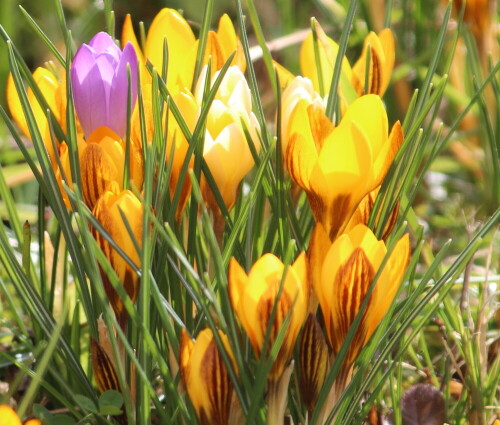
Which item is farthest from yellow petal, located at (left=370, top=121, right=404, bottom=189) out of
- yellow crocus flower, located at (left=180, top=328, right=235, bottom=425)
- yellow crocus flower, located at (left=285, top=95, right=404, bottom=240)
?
yellow crocus flower, located at (left=180, top=328, right=235, bottom=425)

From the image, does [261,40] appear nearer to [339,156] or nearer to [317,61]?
[317,61]

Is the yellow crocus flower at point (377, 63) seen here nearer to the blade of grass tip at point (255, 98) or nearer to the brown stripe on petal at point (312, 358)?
the blade of grass tip at point (255, 98)

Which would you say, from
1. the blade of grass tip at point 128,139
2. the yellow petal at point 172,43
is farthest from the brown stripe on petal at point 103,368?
the yellow petal at point 172,43

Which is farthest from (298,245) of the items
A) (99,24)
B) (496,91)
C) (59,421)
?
(99,24)

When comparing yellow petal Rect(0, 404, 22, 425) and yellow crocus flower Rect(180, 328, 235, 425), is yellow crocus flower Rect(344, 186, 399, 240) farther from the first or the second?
yellow petal Rect(0, 404, 22, 425)

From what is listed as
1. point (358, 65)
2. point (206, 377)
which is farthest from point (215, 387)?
point (358, 65)

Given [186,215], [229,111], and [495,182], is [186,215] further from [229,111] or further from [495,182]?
[495,182]
